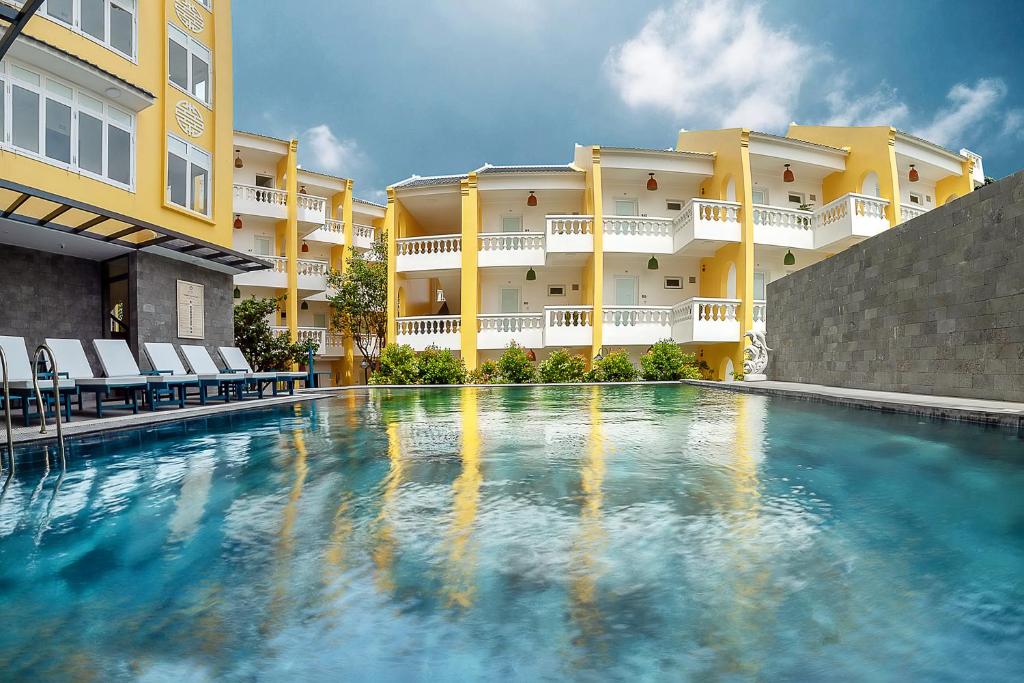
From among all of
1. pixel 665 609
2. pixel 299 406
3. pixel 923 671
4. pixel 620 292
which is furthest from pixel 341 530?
pixel 620 292

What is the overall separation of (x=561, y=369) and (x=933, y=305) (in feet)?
36.9

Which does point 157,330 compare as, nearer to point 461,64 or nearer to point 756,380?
point 756,380

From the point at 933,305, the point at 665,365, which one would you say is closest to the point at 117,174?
the point at 665,365

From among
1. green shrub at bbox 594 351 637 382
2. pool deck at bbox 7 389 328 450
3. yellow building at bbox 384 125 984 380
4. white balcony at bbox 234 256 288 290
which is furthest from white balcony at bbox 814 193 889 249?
white balcony at bbox 234 256 288 290

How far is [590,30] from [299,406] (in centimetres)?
16275

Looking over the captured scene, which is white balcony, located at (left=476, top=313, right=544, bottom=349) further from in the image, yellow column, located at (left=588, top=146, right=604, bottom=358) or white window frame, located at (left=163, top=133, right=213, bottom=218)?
white window frame, located at (left=163, top=133, right=213, bottom=218)

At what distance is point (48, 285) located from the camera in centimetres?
1217

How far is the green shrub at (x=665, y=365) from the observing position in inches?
771

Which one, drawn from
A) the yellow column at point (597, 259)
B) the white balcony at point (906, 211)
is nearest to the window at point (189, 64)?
the yellow column at point (597, 259)

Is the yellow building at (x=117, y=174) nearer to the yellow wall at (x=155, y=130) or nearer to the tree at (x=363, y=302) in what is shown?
the yellow wall at (x=155, y=130)

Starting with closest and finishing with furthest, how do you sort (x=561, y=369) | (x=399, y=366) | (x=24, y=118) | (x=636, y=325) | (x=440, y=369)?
1. (x=24, y=118)
2. (x=561, y=369)
3. (x=440, y=369)
4. (x=399, y=366)
5. (x=636, y=325)

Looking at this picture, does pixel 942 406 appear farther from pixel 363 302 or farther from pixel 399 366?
pixel 363 302

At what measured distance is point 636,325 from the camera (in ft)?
67.9

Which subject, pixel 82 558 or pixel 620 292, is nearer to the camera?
pixel 82 558
